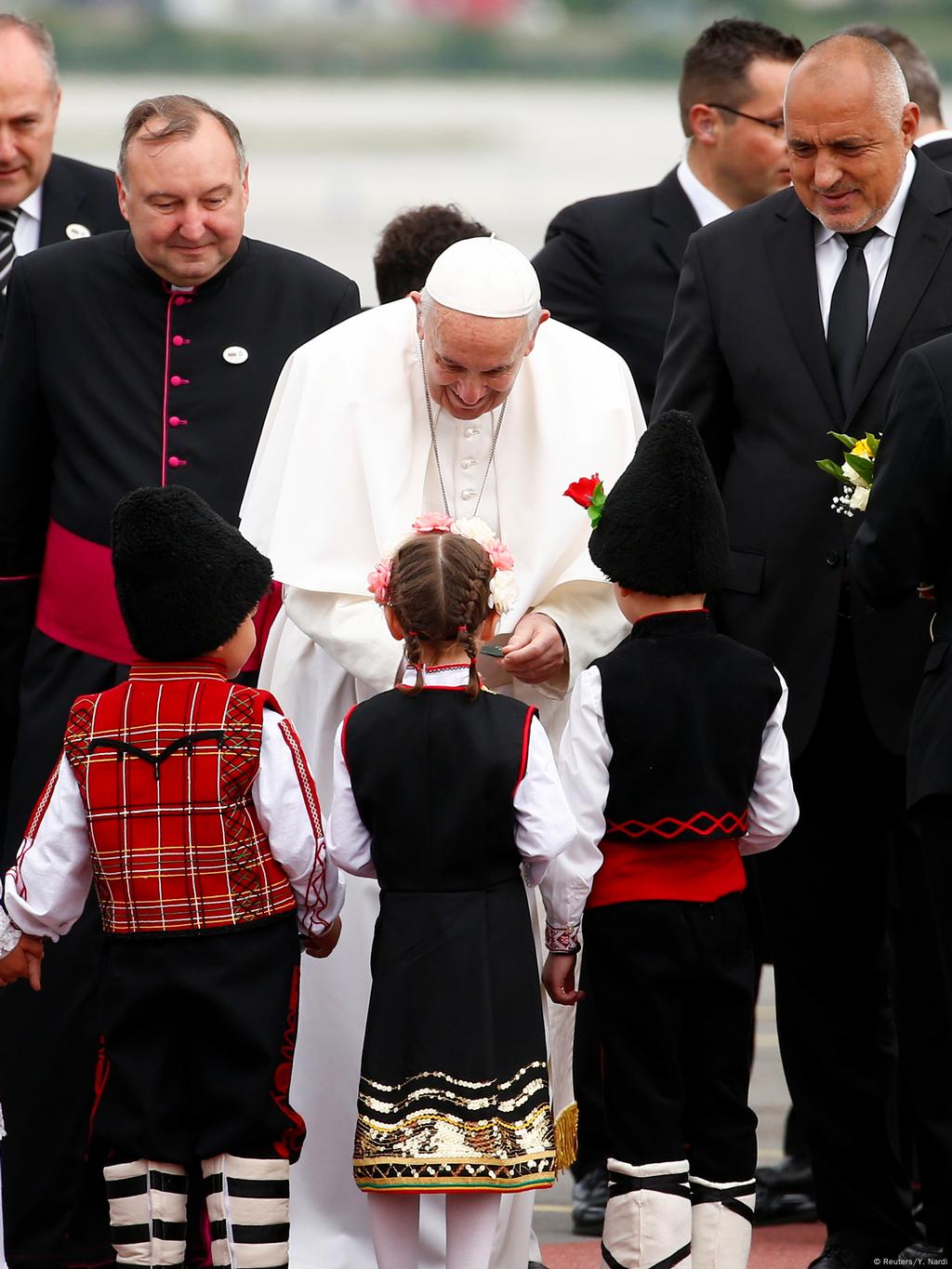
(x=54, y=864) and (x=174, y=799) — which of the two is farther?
(x=54, y=864)

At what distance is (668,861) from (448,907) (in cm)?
43

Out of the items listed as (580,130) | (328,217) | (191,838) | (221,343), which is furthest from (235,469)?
(580,130)

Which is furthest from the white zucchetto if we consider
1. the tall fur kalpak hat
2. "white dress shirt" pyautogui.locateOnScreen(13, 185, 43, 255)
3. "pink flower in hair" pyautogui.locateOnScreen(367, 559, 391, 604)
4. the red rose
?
"white dress shirt" pyautogui.locateOnScreen(13, 185, 43, 255)

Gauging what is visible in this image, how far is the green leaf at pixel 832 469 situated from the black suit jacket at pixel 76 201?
2.09m

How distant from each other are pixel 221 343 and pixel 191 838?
1376 millimetres

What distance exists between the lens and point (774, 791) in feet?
12.8

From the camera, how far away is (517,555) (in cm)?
437

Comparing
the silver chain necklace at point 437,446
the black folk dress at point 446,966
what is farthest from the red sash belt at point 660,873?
the silver chain necklace at point 437,446

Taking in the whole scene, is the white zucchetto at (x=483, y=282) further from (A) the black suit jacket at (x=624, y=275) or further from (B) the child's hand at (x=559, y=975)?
(A) the black suit jacket at (x=624, y=275)

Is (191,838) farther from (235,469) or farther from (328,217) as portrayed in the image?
(328,217)

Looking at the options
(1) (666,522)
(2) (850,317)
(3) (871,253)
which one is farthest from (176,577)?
A: (3) (871,253)

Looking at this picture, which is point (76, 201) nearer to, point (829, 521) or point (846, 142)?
point (846, 142)

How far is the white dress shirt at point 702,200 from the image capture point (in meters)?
5.98

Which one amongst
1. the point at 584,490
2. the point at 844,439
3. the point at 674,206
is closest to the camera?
the point at 584,490
